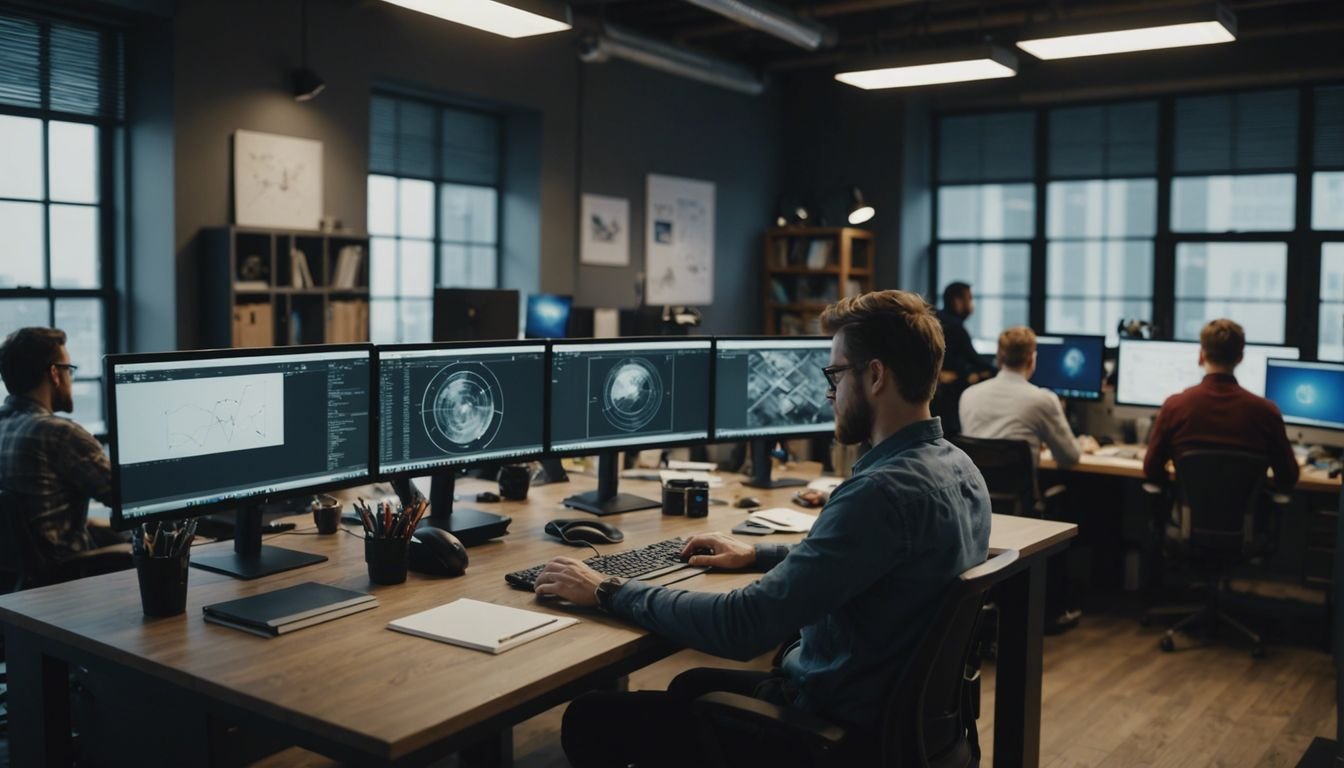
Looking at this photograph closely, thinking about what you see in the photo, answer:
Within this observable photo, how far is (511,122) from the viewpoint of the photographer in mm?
7188

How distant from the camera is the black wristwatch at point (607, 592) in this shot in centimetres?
210

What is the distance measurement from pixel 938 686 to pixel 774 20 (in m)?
5.05

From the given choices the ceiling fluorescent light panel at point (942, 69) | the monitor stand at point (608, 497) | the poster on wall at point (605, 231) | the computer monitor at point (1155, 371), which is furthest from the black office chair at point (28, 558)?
the computer monitor at point (1155, 371)

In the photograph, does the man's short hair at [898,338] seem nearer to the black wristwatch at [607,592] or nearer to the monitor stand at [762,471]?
the black wristwatch at [607,592]

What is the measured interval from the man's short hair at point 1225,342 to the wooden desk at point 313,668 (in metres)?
2.96

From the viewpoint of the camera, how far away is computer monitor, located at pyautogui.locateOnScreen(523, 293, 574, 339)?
634 cm

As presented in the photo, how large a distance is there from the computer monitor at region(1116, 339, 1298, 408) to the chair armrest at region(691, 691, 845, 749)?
13.6 ft

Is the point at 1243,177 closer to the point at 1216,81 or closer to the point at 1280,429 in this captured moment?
the point at 1216,81

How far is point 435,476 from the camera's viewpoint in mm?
2785

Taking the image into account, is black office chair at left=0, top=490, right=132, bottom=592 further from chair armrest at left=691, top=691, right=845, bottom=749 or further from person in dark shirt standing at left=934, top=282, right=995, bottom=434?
person in dark shirt standing at left=934, top=282, right=995, bottom=434

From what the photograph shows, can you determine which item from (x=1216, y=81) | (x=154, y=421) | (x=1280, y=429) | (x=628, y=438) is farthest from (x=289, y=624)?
(x=1216, y=81)

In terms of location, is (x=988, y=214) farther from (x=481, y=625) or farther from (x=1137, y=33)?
(x=481, y=625)

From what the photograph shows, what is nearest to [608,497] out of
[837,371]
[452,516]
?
[452,516]

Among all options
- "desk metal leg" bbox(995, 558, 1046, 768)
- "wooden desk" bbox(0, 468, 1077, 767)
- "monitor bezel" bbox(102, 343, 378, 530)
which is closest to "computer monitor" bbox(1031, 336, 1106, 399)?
"desk metal leg" bbox(995, 558, 1046, 768)
